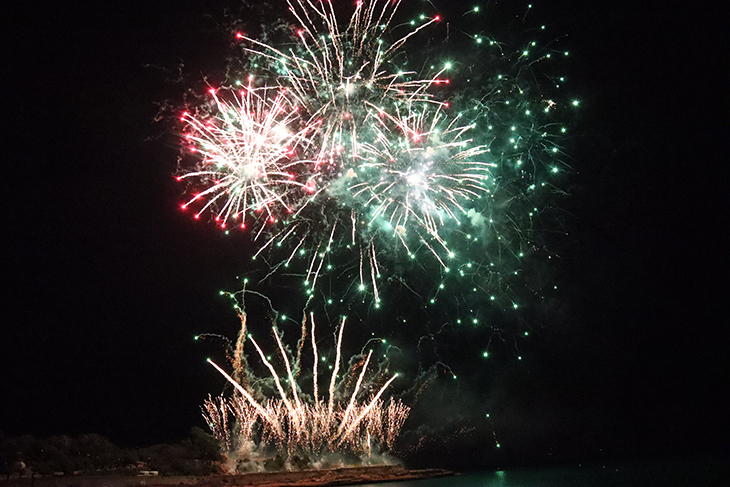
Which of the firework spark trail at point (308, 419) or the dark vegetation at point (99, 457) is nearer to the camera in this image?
the dark vegetation at point (99, 457)

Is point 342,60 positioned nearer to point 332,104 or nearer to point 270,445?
point 332,104

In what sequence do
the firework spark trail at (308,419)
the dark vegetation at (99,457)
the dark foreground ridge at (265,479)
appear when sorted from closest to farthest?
the dark foreground ridge at (265,479) < the dark vegetation at (99,457) < the firework spark trail at (308,419)

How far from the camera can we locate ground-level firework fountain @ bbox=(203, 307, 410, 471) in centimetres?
2623

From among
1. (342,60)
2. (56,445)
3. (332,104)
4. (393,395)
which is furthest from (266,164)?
(393,395)

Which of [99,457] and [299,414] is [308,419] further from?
[99,457]

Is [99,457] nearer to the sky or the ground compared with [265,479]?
nearer to the sky

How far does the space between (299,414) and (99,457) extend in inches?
365

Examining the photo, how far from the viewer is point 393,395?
3319 cm

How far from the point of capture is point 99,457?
26.0 meters

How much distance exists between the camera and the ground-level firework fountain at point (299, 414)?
2623 centimetres

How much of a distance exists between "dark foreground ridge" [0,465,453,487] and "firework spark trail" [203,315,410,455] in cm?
165

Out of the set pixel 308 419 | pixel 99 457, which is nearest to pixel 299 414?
pixel 308 419

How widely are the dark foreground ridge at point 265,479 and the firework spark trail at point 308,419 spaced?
165 centimetres

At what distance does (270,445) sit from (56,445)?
11.5 metres
